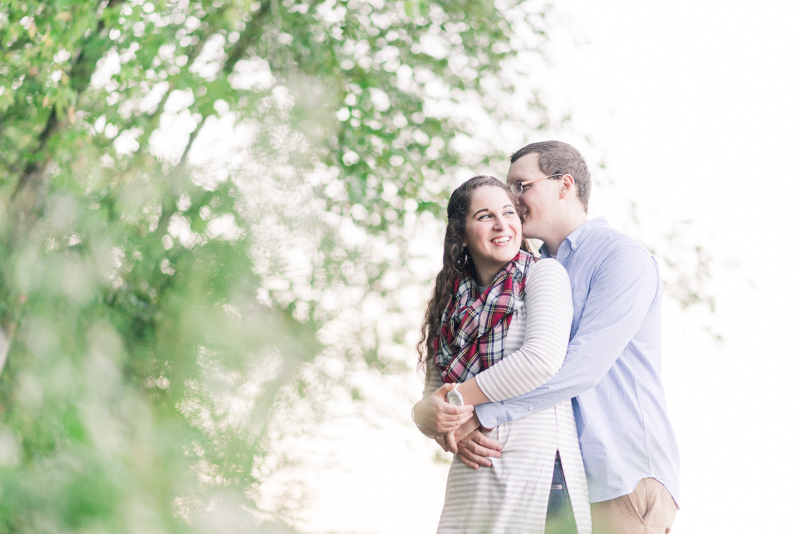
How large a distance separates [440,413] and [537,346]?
262mm

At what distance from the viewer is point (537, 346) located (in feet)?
4.45

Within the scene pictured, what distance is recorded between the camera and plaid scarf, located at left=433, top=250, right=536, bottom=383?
1.46 meters

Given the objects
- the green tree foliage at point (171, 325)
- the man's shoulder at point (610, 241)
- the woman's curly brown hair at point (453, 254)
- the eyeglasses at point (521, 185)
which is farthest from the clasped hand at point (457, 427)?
the eyeglasses at point (521, 185)

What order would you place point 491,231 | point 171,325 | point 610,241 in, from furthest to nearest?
point 610,241, point 491,231, point 171,325

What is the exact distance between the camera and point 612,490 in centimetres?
145

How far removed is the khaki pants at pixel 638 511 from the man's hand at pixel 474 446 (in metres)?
0.29

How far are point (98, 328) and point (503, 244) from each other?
1208 mm

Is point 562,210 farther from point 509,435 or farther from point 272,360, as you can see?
point 272,360

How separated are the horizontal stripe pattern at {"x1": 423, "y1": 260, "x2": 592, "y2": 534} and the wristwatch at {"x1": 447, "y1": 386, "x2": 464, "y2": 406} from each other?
0.06 metres

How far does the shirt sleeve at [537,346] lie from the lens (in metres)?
1.35

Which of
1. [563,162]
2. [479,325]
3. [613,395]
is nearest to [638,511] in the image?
[613,395]

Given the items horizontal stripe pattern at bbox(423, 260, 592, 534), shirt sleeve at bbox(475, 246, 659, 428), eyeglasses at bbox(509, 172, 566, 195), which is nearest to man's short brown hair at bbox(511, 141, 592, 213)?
eyeglasses at bbox(509, 172, 566, 195)

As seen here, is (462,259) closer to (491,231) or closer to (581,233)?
(491,231)

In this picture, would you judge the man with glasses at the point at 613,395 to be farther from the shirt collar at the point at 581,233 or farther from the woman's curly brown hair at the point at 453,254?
the woman's curly brown hair at the point at 453,254
